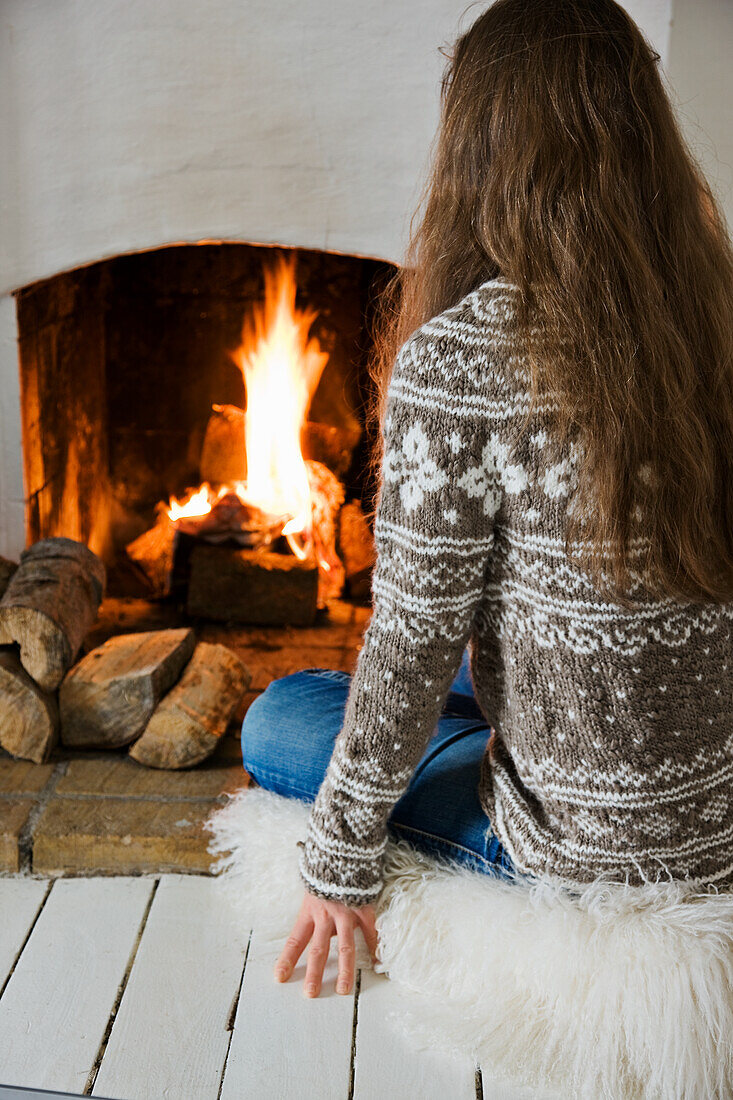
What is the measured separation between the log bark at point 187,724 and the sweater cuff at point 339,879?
487 mm

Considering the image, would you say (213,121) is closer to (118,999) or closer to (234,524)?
(234,524)

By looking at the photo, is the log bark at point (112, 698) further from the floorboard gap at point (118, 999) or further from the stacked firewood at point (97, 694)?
the floorboard gap at point (118, 999)

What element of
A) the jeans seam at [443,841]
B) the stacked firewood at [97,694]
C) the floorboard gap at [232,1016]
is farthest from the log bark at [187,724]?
the jeans seam at [443,841]

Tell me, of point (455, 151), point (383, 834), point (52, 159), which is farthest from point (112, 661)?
point (455, 151)

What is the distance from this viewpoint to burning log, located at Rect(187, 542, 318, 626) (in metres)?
2.12

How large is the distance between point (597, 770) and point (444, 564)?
255 millimetres

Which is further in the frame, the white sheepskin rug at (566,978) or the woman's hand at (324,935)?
the woman's hand at (324,935)

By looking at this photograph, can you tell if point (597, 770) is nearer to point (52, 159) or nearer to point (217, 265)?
point (52, 159)

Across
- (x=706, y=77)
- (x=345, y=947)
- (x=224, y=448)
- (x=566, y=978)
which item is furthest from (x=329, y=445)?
(x=566, y=978)

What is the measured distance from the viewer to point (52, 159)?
175 cm

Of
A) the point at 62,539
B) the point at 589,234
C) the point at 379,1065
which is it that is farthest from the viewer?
the point at 62,539

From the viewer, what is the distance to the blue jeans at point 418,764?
1191 millimetres

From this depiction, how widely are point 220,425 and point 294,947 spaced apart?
4.28ft

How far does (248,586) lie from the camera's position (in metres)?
2.13
